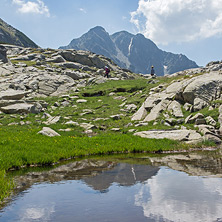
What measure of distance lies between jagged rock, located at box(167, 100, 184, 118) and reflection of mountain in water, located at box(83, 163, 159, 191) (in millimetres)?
18137

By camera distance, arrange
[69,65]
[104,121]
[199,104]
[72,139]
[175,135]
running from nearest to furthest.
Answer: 1. [72,139]
2. [175,135]
3. [199,104]
4. [104,121]
5. [69,65]

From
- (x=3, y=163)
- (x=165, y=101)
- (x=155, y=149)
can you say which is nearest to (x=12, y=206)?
(x=3, y=163)

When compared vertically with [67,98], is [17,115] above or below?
below

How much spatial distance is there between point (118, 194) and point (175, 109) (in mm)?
24776

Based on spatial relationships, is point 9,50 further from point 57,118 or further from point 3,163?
point 3,163

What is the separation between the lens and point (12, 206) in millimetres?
7477

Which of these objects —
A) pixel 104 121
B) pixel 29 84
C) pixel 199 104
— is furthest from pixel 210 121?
pixel 29 84

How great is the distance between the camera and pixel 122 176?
11.3 metres

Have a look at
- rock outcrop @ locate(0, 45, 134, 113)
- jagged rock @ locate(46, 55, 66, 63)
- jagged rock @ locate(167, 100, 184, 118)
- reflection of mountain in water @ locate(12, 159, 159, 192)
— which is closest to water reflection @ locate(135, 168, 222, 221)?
reflection of mountain in water @ locate(12, 159, 159, 192)

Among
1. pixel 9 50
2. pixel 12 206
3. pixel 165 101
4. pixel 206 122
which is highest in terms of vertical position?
pixel 9 50

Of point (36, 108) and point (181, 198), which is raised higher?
point (36, 108)

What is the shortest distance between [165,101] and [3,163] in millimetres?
26635

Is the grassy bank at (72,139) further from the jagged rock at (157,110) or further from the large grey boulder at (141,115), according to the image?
the jagged rock at (157,110)

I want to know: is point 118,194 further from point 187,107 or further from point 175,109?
point 187,107
